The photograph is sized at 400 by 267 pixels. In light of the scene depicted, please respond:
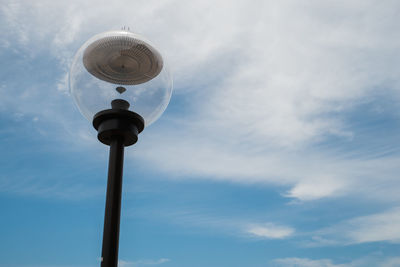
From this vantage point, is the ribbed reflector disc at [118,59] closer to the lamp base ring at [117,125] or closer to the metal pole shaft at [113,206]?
the lamp base ring at [117,125]

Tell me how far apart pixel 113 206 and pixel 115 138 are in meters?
0.74

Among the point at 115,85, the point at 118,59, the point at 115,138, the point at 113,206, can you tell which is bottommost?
the point at 113,206

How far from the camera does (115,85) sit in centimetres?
378

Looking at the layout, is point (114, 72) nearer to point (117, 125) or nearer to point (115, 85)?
point (115, 85)

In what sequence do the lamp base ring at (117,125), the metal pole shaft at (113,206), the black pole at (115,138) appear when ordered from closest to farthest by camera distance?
1. the metal pole shaft at (113,206)
2. the black pole at (115,138)
3. the lamp base ring at (117,125)

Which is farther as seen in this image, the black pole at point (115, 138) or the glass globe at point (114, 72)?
the glass globe at point (114, 72)

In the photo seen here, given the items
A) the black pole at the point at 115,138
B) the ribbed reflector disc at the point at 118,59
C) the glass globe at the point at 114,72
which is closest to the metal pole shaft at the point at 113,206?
the black pole at the point at 115,138

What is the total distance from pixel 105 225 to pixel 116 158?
698 mm

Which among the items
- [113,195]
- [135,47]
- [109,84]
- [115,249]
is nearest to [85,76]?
[109,84]

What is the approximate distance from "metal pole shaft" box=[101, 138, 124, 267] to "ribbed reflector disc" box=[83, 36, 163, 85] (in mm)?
685

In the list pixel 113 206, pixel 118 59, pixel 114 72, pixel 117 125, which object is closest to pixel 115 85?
pixel 114 72

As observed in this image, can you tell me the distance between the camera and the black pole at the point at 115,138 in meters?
3.41

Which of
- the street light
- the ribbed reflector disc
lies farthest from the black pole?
the ribbed reflector disc

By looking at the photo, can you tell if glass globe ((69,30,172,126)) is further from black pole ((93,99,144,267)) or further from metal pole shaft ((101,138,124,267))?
metal pole shaft ((101,138,124,267))
